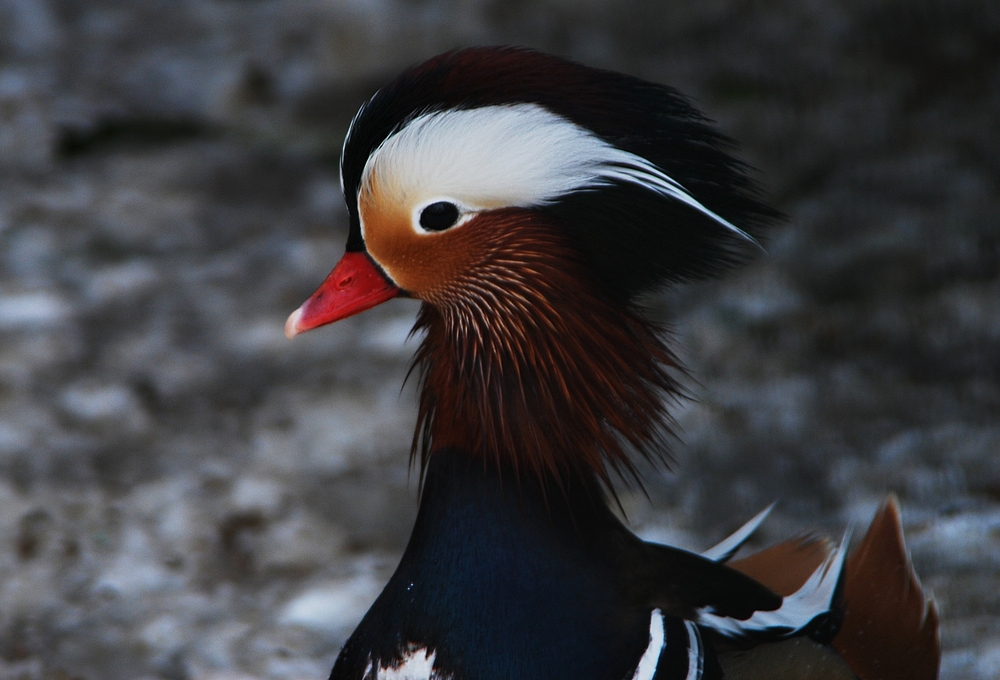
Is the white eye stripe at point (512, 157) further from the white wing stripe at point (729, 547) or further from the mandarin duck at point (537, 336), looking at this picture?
the white wing stripe at point (729, 547)

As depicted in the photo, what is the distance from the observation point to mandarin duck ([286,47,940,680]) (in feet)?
5.08

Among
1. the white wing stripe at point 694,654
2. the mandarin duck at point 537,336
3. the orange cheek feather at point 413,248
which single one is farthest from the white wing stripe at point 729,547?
the orange cheek feather at point 413,248

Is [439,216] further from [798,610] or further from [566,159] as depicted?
[798,610]

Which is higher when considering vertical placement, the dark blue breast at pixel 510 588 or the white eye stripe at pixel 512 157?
the white eye stripe at pixel 512 157

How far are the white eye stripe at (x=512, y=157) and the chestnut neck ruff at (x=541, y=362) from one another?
8cm

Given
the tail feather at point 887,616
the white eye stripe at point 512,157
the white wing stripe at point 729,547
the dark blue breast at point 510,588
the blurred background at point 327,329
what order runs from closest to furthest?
the white eye stripe at point 512,157
the dark blue breast at point 510,588
the tail feather at point 887,616
the white wing stripe at point 729,547
the blurred background at point 327,329

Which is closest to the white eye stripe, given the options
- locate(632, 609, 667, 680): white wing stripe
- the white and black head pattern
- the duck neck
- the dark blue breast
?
the white and black head pattern

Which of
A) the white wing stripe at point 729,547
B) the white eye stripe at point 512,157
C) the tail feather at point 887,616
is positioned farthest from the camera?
the white wing stripe at point 729,547

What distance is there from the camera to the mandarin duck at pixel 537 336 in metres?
1.55

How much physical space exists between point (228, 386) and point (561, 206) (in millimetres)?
1944

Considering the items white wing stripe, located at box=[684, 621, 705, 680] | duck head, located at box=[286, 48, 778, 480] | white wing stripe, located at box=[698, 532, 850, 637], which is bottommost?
white wing stripe, located at box=[684, 621, 705, 680]

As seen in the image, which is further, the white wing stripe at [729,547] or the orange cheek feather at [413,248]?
the white wing stripe at [729,547]

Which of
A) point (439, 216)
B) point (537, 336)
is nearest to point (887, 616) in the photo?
point (537, 336)

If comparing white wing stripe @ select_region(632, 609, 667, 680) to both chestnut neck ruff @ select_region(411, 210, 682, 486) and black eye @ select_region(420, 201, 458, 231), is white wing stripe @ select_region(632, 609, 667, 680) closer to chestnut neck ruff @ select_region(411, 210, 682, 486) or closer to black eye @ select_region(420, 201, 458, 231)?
chestnut neck ruff @ select_region(411, 210, 682, 486)
